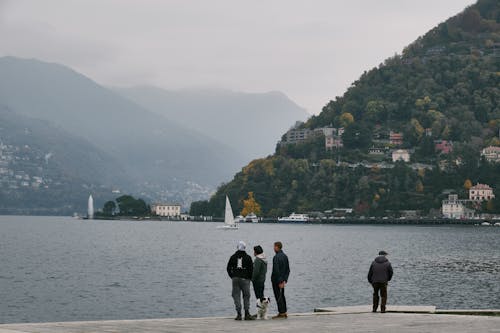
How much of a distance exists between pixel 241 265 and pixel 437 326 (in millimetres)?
8226

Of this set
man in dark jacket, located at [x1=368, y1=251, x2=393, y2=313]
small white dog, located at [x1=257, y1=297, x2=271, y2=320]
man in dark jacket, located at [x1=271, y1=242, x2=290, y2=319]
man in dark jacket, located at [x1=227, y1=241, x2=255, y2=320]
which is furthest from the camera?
man in dark jacket, located at [x1=368, y1=251, x2=393, y2=313]

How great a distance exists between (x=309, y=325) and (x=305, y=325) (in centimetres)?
14

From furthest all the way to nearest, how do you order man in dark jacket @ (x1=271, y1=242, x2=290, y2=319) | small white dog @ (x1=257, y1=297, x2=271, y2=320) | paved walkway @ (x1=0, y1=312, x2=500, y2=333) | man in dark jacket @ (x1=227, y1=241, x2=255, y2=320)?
man in dark jacket @ (x1=271, y1=242, x2=290, y2=319)
small white dog @ (x1=257, y1=297, x2=271, y2=320)
man in dark jacket @ (x1=227, y1=241, x2=255, y2=320)
paved walkway @ (x1=0, y1=312, x2=500, y2=333)

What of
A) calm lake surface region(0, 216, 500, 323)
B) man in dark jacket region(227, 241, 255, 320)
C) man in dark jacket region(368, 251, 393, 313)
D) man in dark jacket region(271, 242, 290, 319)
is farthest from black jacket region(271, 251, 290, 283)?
calm lake surface region(0, 216, 500, 323)

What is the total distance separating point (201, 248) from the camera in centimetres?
15325

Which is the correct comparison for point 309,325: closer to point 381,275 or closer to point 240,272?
point 240,272

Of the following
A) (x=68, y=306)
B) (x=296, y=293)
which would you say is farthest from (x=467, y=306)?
(x=68, y=306)

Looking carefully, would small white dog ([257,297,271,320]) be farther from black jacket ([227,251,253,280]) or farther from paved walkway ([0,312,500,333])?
black jacket ([227,251,253,280])

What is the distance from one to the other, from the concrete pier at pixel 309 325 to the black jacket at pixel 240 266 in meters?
1.80

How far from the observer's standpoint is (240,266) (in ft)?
122

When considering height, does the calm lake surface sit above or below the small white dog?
below

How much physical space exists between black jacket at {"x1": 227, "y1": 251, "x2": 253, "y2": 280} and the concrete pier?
70.7 inches

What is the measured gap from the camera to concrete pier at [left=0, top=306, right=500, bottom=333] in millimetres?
31391

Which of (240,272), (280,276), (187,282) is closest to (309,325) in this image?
(240,272)
